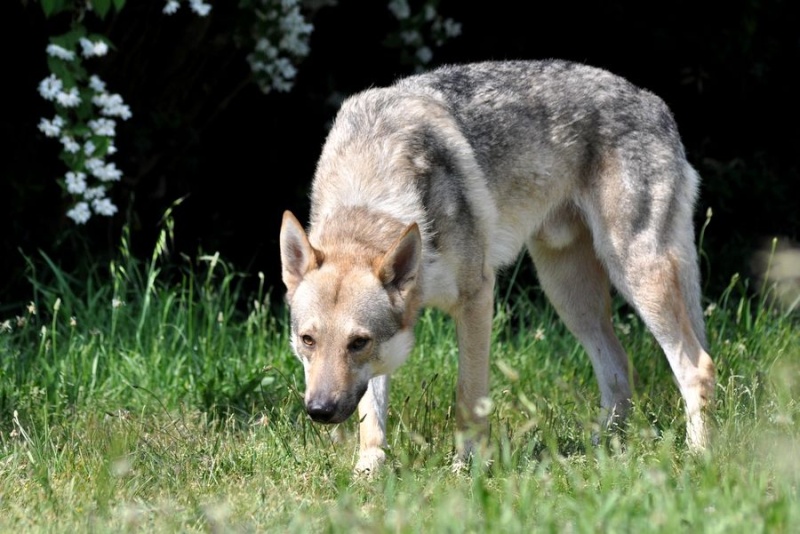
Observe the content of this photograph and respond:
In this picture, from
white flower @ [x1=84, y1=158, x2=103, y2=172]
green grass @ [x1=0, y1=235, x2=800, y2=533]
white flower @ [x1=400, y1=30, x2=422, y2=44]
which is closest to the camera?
green grass @ [x1=0, y1=235, x2=800, y2=533]

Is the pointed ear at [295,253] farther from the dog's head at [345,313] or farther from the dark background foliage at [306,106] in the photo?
the dark background foliage at [306,106]

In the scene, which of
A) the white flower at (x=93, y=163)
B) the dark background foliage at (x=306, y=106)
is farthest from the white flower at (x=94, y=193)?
the dark background foliage at (x=306, y=106)

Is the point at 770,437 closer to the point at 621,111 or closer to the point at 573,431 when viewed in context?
the point at 573,431

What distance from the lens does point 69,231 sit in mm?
6852

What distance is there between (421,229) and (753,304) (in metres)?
4.13

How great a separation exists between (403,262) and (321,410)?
74cm

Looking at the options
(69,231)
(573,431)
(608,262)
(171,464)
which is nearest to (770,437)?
(573,431)

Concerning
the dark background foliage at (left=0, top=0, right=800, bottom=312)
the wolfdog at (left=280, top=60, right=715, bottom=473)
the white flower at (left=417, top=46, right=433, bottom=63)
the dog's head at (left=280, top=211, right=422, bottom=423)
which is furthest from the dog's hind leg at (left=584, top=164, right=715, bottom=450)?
the white flower at (left=417, top=46, right=433, bottom=63)

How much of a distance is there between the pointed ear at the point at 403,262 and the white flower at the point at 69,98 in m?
2.00

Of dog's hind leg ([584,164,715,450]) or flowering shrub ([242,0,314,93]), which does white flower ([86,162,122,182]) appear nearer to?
flowering shrub ([242,0,314,93])

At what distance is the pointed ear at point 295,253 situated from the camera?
4711 mm

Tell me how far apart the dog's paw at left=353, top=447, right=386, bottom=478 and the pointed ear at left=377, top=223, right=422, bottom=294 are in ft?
2.33

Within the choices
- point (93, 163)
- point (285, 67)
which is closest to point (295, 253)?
point (93, 163)

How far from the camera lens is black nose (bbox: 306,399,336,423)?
14.3ft
